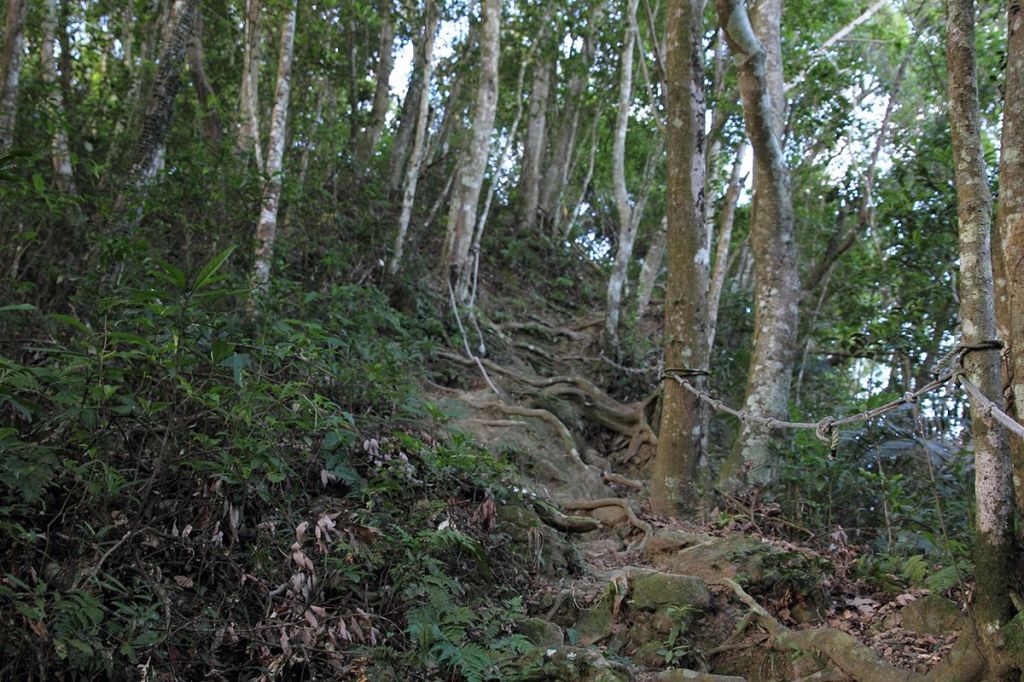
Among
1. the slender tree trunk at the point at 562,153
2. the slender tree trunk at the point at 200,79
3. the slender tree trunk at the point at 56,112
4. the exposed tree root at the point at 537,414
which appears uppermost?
the slender tree trunk at the point at 562,153

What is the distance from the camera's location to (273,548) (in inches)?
149

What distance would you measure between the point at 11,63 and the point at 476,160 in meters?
5.56

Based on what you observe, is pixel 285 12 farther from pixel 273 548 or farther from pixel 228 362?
pixel 273 548

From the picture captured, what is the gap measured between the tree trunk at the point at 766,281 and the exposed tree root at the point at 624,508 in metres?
1.02

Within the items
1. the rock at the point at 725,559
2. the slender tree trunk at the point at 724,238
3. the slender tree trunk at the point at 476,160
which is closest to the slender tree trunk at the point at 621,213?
the slender tree trunk at the point at 724,238

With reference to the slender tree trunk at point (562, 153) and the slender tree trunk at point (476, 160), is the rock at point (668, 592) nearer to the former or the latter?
the slender tree trunk at point (476, 160)

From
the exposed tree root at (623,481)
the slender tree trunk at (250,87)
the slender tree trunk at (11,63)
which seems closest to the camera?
the slender tree trunk at (11,63)

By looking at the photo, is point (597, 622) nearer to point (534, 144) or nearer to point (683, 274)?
point (683, 274)

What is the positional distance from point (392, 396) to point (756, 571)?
9.17 feet

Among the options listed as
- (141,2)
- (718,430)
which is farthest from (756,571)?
(141,2)

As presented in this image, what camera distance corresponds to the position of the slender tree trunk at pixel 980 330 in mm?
3309

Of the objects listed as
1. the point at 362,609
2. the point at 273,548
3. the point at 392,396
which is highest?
the point at 392,396

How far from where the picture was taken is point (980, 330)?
3.57 m

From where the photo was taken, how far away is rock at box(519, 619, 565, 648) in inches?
162
